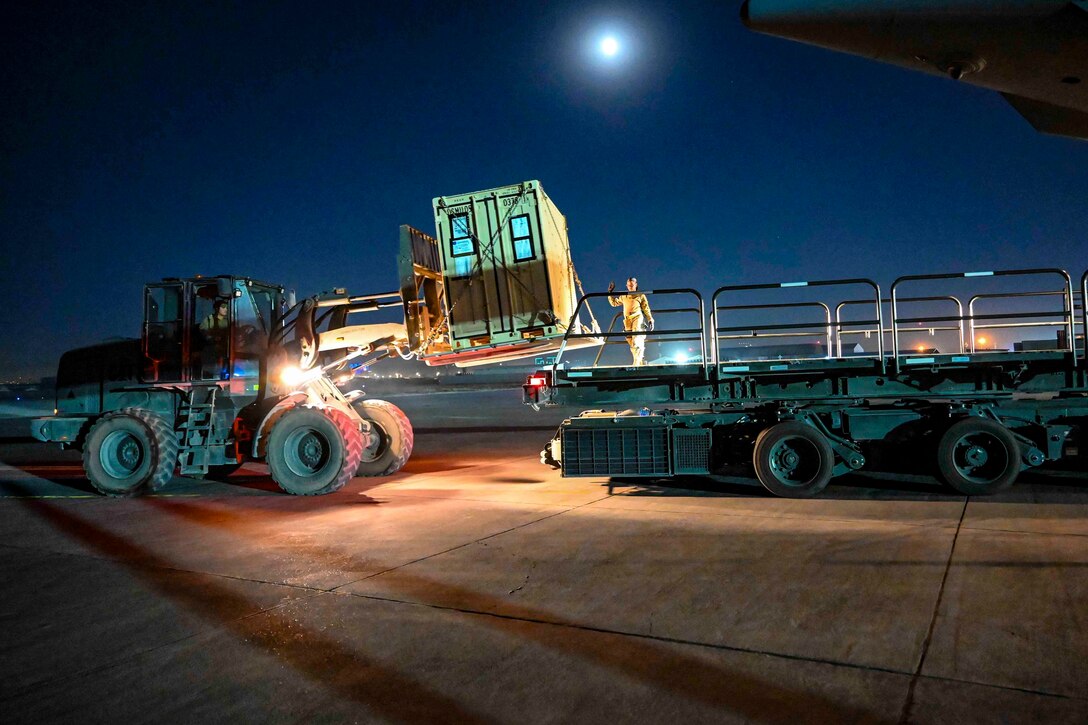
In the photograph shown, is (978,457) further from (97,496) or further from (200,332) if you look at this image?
(97,496)

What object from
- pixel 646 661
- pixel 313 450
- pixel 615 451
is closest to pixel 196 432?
pixel 313 450

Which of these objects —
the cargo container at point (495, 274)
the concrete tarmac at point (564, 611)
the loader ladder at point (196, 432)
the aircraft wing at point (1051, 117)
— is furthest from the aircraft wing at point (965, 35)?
the loader ladder at point (196, 432)

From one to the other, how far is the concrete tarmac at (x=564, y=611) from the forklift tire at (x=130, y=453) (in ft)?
4.24

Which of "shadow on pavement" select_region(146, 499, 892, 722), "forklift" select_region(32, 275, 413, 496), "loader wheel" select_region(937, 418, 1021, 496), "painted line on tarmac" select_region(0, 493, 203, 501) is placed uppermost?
"forklift" select_region(32, 275, 413, 496)

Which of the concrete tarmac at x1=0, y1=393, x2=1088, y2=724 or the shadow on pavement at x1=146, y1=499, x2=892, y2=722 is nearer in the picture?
the shadow on pavement at x1=146, y1=499, x2=892, y2=722

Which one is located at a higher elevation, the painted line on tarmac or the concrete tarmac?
the painted line on tarmac

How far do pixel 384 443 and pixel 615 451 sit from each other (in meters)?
4.59

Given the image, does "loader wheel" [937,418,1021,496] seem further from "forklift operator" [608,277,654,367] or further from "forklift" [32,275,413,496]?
"forklift" [32,275,413,496]

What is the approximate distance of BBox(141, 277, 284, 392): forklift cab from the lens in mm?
11156

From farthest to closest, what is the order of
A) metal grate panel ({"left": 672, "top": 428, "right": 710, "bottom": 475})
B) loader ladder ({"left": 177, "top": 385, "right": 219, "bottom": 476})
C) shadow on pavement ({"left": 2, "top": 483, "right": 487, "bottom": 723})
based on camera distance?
loader ladder ({"left": 177, "top": 385, "right": 219, "bottom": 476}) < metal grate panel ({"left": 672, "top": 428, "right": 710, "bottom": 475}) < shadow on pavement ({"left": 2, "top": 483, "right": 487, "bottom": 723})

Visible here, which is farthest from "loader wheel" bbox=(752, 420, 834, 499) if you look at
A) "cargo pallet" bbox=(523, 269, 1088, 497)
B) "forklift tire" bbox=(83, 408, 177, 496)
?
"forklift tire" bbox=(83, 408, 177, 496)

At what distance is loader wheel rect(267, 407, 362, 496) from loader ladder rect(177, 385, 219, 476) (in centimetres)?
134

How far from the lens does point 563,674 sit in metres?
4.15

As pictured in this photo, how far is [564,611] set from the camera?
518cm
